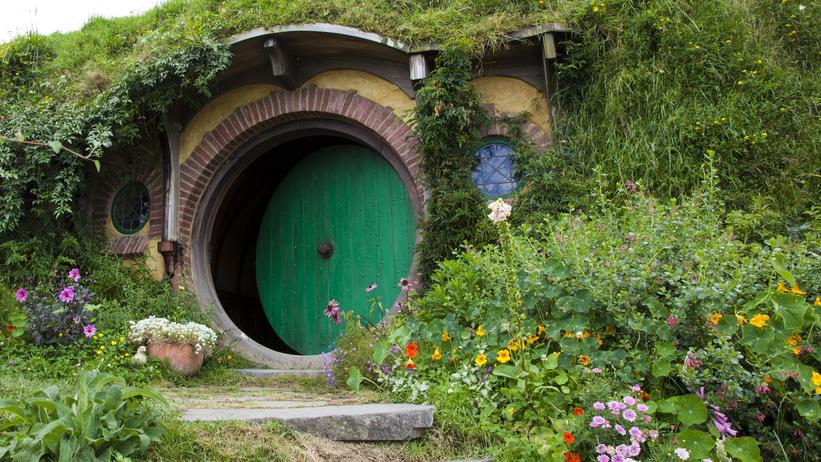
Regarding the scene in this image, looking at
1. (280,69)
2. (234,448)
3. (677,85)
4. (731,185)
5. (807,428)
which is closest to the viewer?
(234,448)

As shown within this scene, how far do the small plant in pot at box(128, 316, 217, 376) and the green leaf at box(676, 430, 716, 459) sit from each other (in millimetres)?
3575

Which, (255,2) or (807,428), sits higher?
(255,2)

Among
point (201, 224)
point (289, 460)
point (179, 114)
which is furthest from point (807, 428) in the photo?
point (179, 114)

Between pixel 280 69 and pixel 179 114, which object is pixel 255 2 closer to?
pixel 280 69

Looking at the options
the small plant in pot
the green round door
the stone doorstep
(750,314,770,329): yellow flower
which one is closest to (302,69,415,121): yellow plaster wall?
the green round door

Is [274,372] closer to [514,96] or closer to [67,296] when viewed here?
[67,296]

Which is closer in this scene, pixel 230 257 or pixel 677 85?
pixel 677 85

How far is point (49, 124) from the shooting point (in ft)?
18.9

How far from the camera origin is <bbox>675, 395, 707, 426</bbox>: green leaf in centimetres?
245

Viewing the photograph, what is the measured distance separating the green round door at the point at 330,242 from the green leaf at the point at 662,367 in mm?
3350

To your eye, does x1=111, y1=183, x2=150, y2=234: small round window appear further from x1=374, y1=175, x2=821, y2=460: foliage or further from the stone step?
x1=374, y1=175, x2=821, y2=460: foliage

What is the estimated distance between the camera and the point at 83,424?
1.99 m

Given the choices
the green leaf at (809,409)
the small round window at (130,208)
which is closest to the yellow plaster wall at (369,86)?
the small round window at (130,208)

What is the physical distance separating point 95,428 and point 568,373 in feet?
5.93
